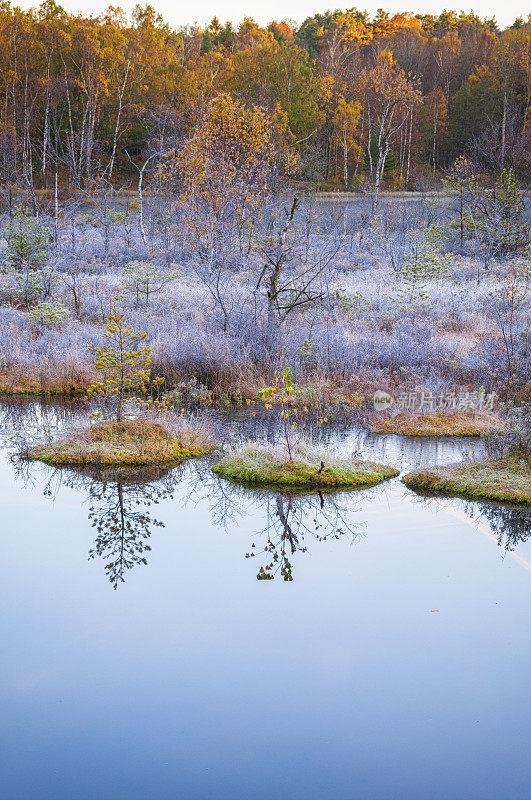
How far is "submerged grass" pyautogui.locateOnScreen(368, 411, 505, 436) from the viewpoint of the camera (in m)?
12.2

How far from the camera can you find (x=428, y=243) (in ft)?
85.4

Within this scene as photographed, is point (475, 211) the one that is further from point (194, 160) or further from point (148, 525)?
point (148, 525)

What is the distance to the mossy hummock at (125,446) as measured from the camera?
10430 millimetres

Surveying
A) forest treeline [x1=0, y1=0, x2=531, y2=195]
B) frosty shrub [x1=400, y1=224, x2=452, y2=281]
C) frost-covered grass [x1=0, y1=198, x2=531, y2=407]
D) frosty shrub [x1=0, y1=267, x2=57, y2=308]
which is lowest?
frost-covered grass [x1=0, y1=198, x2=531, y2=407]

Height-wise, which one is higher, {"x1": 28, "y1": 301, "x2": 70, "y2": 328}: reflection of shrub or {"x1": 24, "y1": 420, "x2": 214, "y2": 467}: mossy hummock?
{"x1": 28, "y1": 301, "x2": 70, "y2": 328}: reflection of shrub

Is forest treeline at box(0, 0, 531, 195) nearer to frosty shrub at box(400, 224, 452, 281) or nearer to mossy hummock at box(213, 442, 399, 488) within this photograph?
frosty shrub at box(400, 224, 452, 281)

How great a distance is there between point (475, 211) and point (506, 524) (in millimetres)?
24119

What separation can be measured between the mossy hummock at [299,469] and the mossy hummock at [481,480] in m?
0.51

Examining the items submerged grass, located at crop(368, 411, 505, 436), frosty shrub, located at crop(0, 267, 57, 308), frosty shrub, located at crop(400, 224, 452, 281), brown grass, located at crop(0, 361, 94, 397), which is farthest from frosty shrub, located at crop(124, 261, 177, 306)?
submerged grass, located at crop(368, 411, 505, 436)

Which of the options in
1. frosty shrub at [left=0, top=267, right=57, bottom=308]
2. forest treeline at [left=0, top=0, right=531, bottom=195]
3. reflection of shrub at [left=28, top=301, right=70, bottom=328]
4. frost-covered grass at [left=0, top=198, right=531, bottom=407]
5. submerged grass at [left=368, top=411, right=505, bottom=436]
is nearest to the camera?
submerged grass at [left=368, top=411, right=505, bottom=436]

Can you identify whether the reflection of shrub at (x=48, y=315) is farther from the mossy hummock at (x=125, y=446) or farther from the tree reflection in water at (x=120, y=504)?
the tree reflection in water at (x=120, y=504)

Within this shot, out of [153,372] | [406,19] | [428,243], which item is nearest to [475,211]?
[428,243]

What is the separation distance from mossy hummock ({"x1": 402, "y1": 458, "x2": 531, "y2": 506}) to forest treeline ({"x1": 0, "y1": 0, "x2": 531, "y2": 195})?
22.8 meters

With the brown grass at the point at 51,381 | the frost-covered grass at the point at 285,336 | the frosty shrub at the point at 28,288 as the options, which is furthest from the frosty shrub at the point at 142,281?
the brown grass at the point at 51,381
